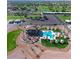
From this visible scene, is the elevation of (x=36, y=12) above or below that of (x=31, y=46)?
above

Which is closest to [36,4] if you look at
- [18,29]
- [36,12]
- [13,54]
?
[36,12]

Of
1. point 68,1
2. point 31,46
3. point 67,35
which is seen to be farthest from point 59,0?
point 31,46

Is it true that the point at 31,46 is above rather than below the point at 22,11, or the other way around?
below

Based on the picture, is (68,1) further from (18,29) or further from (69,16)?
(18,29)
